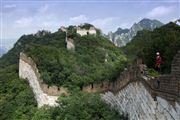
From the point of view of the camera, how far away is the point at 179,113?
11.9m

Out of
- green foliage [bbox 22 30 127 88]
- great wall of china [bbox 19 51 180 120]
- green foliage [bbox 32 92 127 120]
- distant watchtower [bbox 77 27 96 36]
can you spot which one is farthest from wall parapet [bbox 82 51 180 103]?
distant watchtower [bbox 77 27 96 36]

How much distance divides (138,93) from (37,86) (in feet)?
44.7

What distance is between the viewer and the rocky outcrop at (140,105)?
42.6ft

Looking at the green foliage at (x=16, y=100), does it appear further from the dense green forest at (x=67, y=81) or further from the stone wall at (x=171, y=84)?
the stone wall at (x=171, y=84)

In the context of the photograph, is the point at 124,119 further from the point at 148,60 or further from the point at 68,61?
the point at 68,61

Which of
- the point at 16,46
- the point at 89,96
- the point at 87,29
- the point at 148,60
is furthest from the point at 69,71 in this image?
the point at 16,46

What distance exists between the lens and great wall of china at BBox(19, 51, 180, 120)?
12.5m

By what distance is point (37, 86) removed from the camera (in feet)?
97.7

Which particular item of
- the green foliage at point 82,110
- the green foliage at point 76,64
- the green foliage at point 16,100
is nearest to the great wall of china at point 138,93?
the green foliage at point 82,110

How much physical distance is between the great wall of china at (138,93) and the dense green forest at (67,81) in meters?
0.53

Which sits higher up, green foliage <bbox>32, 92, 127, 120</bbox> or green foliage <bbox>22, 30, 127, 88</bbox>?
green foliage <bbox>22, 30, 127, 88</bbox>

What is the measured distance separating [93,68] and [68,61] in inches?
67.0

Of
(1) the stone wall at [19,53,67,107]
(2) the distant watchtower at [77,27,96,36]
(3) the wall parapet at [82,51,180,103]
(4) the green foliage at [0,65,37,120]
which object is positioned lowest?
(4) the green foliage at [0,65,37,120]

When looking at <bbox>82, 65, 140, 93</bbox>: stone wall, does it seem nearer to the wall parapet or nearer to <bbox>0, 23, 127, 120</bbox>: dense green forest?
the wall parapet
